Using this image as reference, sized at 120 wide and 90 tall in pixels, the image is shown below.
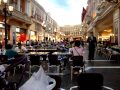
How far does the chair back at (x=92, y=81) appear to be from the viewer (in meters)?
4.52

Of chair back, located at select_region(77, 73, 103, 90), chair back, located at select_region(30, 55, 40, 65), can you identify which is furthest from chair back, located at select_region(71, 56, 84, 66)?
chair back, located at select_region(77, 73, 103, 90)

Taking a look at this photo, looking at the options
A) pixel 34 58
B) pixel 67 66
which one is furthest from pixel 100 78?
pixel 67 66

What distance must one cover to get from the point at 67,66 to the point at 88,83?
8.20m

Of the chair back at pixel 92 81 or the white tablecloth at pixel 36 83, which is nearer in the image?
the white tablecloth at pixel 36 83

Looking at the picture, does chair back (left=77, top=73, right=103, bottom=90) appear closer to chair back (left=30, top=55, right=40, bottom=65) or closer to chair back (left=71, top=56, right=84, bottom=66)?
chair back (left=71, top=56, right=84, bottom=66)

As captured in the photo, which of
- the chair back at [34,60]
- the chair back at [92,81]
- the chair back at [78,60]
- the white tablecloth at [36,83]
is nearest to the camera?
the white tablecloth at [36,83]

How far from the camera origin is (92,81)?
4.52 m

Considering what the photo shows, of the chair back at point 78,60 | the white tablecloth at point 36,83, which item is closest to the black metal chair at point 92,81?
the white tablecloth at point 36,83

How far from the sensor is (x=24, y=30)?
41094 millimetres

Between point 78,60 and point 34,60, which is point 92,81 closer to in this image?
point 78,60

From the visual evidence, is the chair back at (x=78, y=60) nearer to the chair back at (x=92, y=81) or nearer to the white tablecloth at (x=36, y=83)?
the chair back at (x=92, y=81)

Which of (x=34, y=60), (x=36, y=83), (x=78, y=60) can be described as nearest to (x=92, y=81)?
(x=36, y=83)

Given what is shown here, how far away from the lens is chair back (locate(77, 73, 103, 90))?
452 centimetres

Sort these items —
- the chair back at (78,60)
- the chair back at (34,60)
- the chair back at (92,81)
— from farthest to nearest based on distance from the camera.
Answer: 1. the chair back at (34,60)
2. the chair back at (78,60)
3. the chair back at (92,81)
